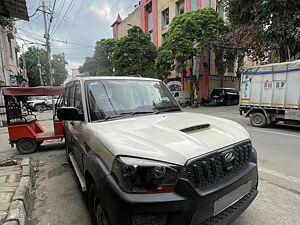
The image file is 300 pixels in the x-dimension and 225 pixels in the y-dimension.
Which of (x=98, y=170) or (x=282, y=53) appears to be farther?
(x=282, y=53)

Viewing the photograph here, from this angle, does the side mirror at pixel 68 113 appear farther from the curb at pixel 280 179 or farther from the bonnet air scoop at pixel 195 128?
the curb at pixel 280 179

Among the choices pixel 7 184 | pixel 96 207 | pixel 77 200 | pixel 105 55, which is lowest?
pixel 77 200

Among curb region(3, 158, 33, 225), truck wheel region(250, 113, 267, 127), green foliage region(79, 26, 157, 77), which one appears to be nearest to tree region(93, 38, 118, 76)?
green foliage region(79, 26, 157, 77)

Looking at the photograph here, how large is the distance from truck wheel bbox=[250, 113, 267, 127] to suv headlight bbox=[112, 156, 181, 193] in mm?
8509

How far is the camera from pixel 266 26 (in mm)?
11258

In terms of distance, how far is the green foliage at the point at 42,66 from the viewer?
3947 cm

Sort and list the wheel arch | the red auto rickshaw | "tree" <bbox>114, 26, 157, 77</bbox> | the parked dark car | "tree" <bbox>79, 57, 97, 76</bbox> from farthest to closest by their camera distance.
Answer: "tree" <bbox>79, 57, 97, 76</bbox> < "tree" <bbox>114, 26, 157, 77</bbox> < the parked dark car < the red auto rickshaw < the wheel arch

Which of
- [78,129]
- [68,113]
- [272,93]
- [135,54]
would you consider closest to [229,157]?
[68,113]

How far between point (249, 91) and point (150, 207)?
922 centimetres

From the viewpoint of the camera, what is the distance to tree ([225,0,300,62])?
9.84 meters

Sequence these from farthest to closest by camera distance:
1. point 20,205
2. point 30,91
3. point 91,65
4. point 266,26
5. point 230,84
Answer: point 91,65, point 230,84, point 266,26, point 30,91, point 20,205

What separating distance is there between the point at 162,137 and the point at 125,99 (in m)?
1.16

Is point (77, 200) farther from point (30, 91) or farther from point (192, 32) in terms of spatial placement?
point (192, 32)

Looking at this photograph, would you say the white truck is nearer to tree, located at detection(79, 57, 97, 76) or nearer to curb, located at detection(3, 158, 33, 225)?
curb, located at detection(3, 158, 33, 225)
